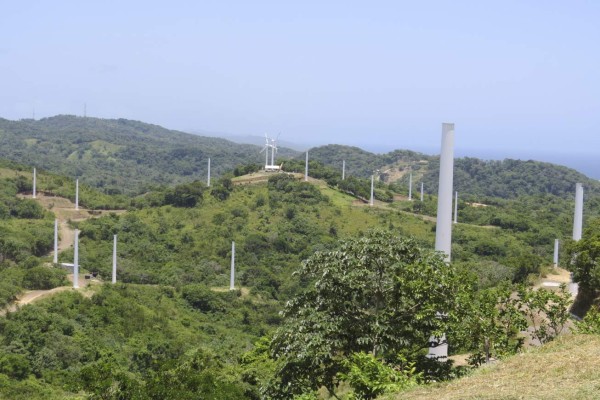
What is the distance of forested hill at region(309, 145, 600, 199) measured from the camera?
114938 mm

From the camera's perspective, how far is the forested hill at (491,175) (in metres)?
115

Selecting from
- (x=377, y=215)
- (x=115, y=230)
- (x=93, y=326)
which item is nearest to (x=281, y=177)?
(x=377, y=215)

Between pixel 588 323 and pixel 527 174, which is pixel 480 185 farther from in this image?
pixel 588 323

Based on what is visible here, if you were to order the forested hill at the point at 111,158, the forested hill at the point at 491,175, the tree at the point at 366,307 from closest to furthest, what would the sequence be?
the tree at the point at 366,307 < the forested hill at the point at 491,175 < the forested hill at the point at 111,158

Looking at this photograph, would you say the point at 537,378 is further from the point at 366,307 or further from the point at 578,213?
the point at 578,213

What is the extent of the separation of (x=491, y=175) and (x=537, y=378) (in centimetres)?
11110

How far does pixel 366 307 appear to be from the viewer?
16.1 m

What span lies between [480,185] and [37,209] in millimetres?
73698

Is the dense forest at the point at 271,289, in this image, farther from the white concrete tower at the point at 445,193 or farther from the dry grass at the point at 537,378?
the white concrete tower at the point at 445,193

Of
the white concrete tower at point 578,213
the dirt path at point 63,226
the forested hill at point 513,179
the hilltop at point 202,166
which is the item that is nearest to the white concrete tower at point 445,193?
the white concrete tower at point 578,213

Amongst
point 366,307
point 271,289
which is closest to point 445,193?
point 366,307

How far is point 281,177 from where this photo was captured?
70.2 metres

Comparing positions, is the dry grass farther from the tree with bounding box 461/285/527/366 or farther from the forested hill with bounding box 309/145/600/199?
the forested hill with bounding box 309/145/600/199

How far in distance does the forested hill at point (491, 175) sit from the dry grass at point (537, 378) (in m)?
95.9
